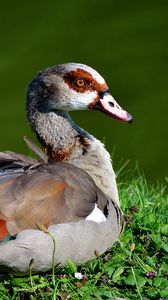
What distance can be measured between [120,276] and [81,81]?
1164 millimetres

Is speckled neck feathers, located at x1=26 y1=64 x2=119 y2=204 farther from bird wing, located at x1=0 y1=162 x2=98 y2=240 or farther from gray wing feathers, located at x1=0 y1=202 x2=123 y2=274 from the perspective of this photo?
gray wing feathers, located at x1=0 y1=202 x2=123 y2=274

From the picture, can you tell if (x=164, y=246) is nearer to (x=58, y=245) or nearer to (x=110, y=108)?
(x=58, y=245)

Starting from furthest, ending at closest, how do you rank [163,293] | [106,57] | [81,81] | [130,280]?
[106,57], [81,81], [130,280], [163,293]

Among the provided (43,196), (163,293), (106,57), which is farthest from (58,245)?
(106,57)

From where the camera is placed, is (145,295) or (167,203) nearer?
(145,295)

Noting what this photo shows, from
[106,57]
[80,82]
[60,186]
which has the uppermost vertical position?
[80,82]

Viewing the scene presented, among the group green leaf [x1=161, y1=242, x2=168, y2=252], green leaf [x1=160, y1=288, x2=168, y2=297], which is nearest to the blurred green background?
green leaf [x1=161, y1=242, x2=168, y2=252]

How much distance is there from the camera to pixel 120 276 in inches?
168

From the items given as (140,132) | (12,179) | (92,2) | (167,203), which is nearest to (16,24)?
(92,2)

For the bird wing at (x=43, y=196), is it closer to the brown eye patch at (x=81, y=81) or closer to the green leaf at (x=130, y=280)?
the green leaf at (x=130, y=280)

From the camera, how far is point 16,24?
10.3 metres

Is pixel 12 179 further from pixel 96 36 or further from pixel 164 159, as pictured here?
pixel 96 36

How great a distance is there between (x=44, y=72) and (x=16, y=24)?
547 centimetres

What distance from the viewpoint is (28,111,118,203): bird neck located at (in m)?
4.91
